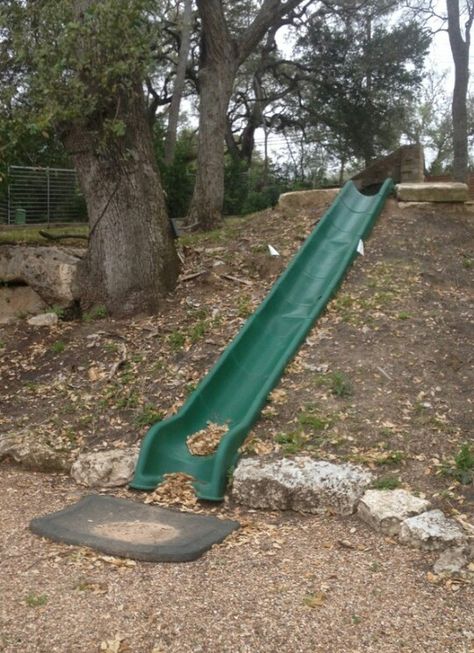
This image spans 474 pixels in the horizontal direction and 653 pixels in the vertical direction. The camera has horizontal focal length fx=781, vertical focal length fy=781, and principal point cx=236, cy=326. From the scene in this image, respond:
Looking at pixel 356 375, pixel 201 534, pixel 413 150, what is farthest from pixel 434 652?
pixel 413 150

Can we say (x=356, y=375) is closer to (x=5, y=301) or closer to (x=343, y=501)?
(x=343, y=501)

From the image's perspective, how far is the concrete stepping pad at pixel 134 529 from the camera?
4008 millimetres

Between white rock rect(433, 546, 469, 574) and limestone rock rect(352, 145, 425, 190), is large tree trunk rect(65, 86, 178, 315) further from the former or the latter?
limestone rock rect(352, 145, 425, 190)

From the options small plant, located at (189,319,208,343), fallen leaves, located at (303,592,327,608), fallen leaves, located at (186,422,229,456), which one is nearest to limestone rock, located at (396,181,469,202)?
small plant, located at (189,319,208,343)

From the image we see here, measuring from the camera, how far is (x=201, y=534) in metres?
4.31

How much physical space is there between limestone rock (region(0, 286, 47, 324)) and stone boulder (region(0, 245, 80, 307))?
0.27ft

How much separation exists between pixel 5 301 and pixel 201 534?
17.7ft

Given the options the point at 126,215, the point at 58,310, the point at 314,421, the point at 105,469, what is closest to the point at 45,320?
the point at 58,310

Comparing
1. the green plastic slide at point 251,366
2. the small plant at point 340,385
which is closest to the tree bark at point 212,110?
the green plastic slide at point 251,366

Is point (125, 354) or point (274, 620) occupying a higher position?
point (125, 354)

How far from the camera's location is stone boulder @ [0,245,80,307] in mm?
8430

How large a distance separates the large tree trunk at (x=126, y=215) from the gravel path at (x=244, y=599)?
3619mm

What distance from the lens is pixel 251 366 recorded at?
6.36m

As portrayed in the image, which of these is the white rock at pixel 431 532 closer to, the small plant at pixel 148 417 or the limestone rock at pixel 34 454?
the small plant at pixel 148 417
